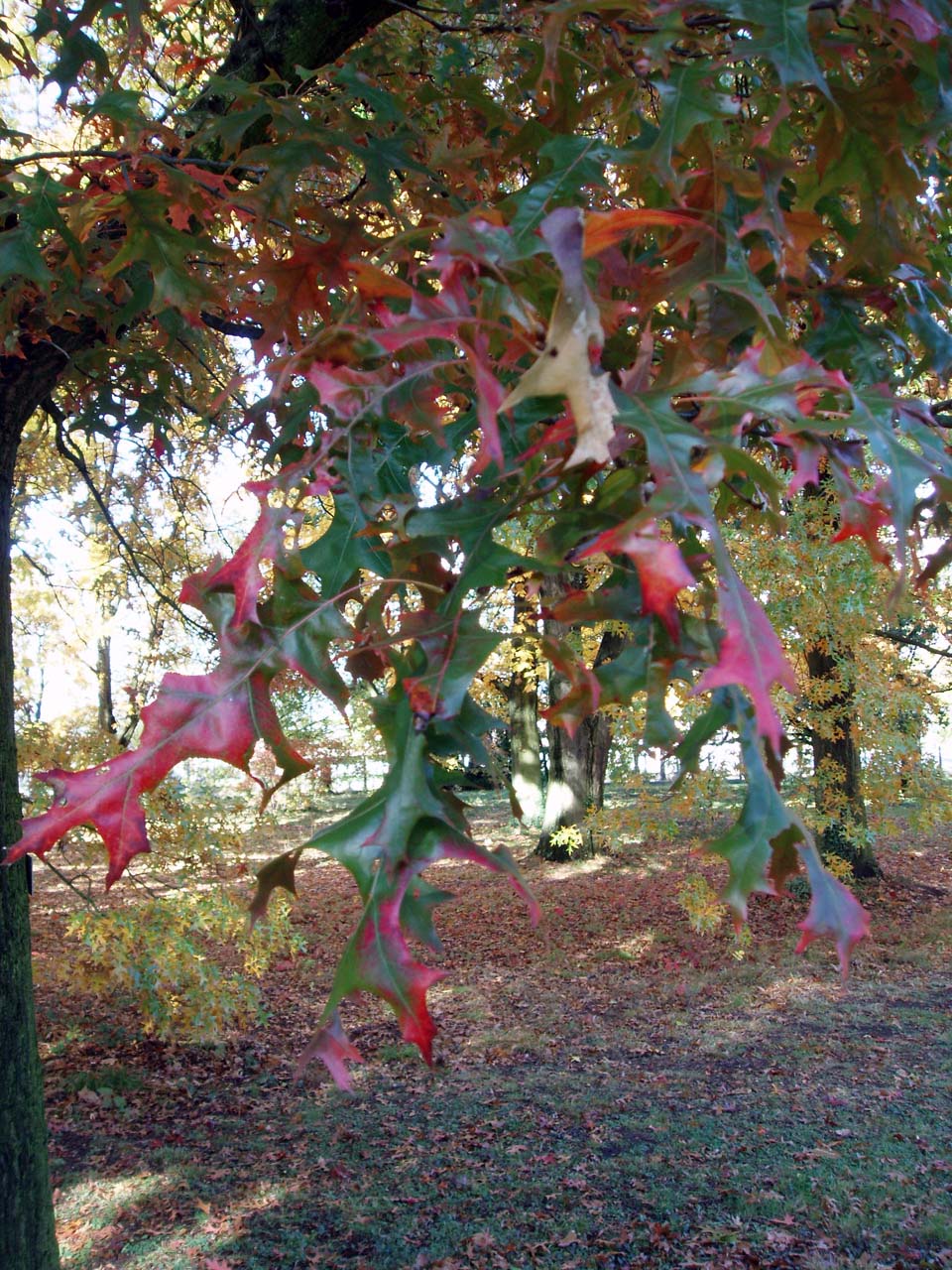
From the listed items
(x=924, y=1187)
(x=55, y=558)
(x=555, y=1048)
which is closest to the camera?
(x=924, y=1187)

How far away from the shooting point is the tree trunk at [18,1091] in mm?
3732

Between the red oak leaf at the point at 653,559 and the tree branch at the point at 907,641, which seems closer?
the red oak leaf at the point at 653,559

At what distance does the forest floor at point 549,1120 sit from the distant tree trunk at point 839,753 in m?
1.55

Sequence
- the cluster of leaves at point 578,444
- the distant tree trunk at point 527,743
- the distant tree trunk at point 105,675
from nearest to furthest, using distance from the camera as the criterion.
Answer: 1. the cluster of leaves at point 578,444
2. the distant tree trunk at point 105,675
3. the distant tree trunk at point 527,743

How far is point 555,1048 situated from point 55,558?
8.10 m

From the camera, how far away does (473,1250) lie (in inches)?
193

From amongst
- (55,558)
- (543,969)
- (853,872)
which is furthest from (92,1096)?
(853,872)

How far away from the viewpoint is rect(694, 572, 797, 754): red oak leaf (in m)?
0.87

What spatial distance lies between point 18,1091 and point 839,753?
8.57 metres

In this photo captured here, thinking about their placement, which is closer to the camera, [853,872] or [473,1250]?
[473,1250]

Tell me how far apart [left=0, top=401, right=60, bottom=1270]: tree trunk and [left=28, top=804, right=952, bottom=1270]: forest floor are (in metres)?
1.10

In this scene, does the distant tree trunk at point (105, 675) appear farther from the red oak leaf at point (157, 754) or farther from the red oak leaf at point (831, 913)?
the red oak leaf at point (831, 913)

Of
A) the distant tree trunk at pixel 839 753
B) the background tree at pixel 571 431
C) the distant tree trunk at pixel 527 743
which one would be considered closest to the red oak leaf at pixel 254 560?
the background tree at pixel 571 431

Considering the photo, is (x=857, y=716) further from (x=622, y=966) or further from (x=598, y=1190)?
(x=598, y=1190)
